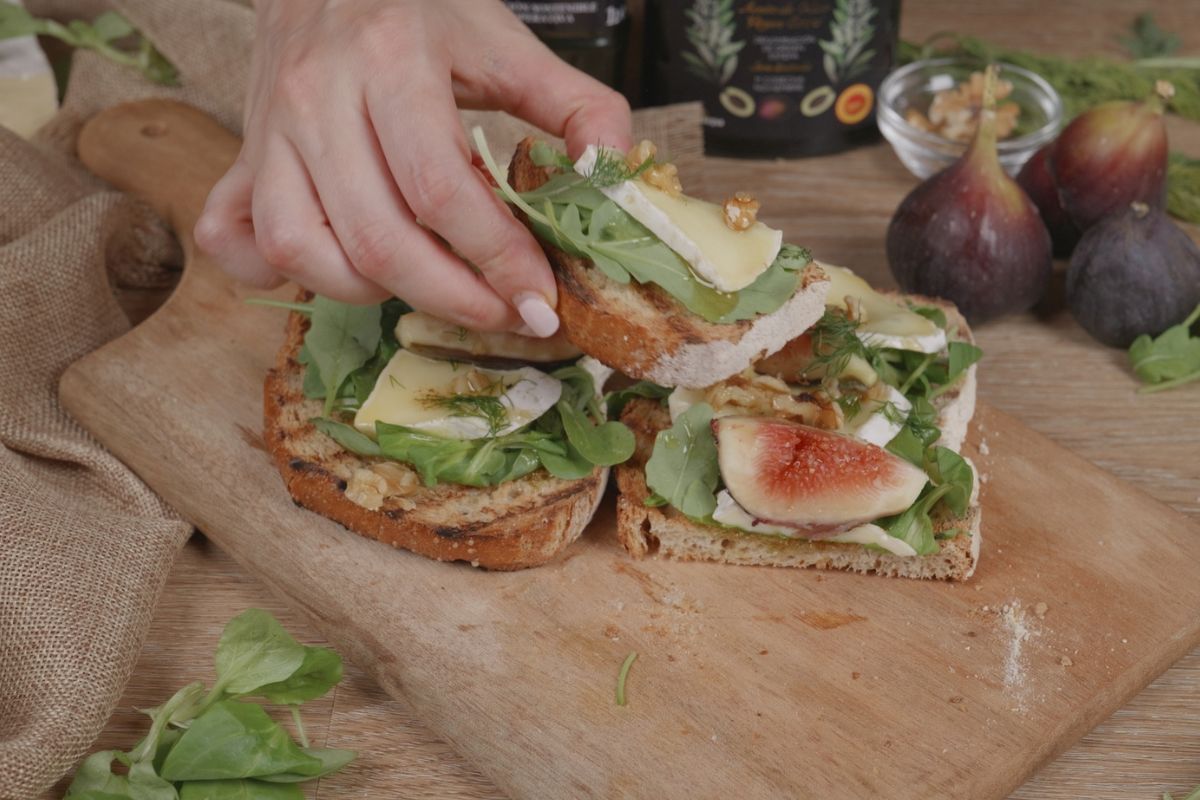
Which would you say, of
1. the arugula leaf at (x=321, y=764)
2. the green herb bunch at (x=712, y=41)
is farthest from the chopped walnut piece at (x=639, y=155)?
the green herb bunch at (x=712, y=41)

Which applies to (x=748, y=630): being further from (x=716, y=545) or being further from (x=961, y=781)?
(x=961, y=781)

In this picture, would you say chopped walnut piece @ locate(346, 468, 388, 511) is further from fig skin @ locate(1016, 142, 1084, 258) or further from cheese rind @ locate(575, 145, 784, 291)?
fig skin @ locate(1016, 142, 1084, 258)

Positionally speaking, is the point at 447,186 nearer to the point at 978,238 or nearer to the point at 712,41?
the point at 978,238

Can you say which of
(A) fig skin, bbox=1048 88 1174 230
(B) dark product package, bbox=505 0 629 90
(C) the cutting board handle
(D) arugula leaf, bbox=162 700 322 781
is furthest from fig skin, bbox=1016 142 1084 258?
(D) arugula leaf, bbox=162 700 322 781

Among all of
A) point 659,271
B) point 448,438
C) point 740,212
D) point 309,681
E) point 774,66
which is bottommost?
point 309,681

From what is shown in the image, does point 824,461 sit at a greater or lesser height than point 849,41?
lesser

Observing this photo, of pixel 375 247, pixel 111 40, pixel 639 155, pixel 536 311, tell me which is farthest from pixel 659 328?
pixel 111 40

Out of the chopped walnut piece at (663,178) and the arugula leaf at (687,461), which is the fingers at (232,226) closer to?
the chopped walnut piece at (663,178)
